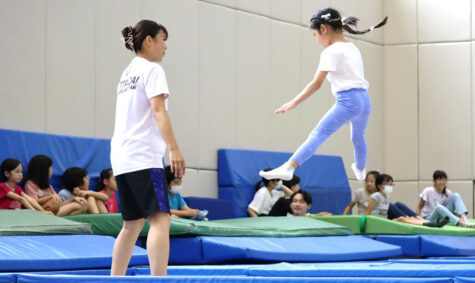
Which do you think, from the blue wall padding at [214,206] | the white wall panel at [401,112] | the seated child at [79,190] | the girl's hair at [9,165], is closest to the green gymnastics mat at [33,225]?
the girl's hair at [9,165]

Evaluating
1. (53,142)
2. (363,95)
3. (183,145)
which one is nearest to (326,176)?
(183,145)

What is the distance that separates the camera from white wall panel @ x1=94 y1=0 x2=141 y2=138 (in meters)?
8.35

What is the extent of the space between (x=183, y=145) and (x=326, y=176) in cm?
240

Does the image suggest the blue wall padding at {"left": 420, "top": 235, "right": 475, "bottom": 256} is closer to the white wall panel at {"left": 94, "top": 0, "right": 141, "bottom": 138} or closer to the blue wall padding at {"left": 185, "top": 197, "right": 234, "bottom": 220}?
the blue wall padding at {"left": 185, "top": 197, "right": 234, "bottom": 220}

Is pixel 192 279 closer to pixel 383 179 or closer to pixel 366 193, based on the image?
pixel 383 179

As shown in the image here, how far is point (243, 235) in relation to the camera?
22.8ft

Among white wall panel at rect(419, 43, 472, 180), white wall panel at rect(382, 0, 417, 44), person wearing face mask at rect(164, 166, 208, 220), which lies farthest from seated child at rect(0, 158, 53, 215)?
white wall panel at rect(382, 0, 417, 44)

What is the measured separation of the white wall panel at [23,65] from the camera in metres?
7.47

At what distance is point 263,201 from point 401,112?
4.36 meters

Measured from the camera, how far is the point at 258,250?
6449 mm

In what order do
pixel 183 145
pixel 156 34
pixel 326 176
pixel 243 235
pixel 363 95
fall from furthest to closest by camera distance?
1. pixel 326 176
2. pixel 183 145
3. pixel 243 235
4. pixel 363 95
5. pixel 156 34

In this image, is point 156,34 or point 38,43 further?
point 38,43

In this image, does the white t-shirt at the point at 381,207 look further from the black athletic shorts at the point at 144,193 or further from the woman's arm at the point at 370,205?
the black athletic shorts at the point at 144,193

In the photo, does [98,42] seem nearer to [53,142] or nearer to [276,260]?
[53,142]
